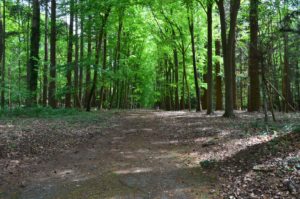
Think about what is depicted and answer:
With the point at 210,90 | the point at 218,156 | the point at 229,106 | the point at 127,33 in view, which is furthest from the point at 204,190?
the point at 127,33

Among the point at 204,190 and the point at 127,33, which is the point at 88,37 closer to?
the point at 127,33

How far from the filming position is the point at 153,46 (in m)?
40.1

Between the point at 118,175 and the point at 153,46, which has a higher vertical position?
the point at 153,46

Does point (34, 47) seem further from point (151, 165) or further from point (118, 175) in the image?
point (118, 175)

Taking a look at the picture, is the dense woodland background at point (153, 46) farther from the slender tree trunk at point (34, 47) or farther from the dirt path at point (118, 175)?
the dirt path at point (118, 175)

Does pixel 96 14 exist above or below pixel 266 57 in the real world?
→ above

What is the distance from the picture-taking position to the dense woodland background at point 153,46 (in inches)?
599

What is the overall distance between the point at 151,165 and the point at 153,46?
34.2 meters

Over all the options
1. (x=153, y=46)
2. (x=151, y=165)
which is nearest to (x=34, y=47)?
(x=151, y=165)

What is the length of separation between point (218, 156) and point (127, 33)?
2772cm

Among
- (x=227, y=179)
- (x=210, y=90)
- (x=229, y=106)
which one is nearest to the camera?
(x=227, y=179)

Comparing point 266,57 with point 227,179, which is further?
point 266,57

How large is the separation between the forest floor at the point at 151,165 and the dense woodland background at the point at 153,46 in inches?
143

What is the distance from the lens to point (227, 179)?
5797mm
